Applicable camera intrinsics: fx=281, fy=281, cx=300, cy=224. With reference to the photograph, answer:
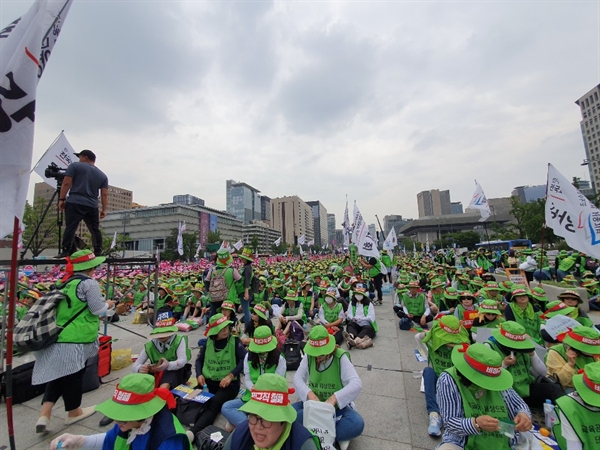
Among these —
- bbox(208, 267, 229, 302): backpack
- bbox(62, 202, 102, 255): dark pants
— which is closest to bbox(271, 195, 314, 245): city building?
bbox(208, 267, 229, 302): backpack

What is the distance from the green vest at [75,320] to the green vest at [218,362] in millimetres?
1416

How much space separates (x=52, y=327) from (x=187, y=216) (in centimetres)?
7927

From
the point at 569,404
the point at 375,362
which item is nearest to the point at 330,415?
the point at 569,404

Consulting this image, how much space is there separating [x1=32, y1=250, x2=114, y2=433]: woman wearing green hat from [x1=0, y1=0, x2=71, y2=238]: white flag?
1806mm

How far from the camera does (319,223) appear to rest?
15762cm

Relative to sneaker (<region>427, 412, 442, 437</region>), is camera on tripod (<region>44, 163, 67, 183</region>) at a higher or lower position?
higher

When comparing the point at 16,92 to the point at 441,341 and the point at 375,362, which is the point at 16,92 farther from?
the point at 375,362

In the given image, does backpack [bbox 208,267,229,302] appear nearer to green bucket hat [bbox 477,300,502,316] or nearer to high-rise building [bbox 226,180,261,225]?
green bucket hat [bbox 477,300,502,316]

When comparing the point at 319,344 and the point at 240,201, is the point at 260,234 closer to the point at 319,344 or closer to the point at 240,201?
the point at 240,201

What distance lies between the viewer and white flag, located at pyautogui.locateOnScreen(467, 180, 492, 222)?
13.4 m

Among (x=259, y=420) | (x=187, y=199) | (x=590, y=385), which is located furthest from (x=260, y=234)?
(x=590, y=385)

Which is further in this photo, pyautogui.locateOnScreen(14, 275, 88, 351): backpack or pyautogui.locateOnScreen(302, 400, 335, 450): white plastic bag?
pyautogui.locateOnScreen(14, 275, 88, 351): backpack

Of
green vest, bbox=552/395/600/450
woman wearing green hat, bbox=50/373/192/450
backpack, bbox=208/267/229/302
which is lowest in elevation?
green vest, bbox=552/395/600/450

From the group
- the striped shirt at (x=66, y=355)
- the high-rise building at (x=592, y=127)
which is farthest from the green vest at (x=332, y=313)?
the high-rise building at (x=592, y=127)
